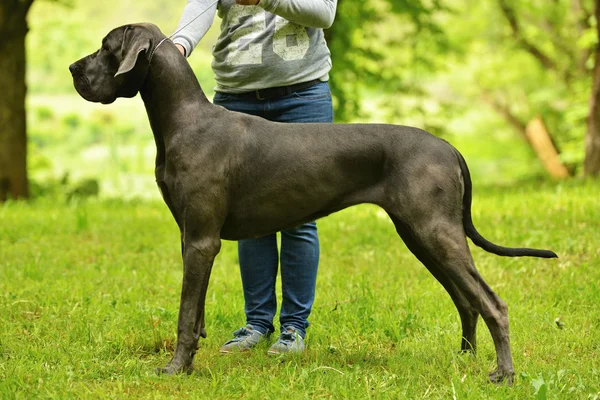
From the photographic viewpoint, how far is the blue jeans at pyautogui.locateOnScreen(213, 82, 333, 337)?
4441 mm

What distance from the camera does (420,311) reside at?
5074 millimetres

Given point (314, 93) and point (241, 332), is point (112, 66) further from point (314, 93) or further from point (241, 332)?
point (241, 332)

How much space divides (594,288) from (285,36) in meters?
2.96

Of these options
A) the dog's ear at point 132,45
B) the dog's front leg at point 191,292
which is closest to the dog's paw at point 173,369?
the dog's front leg at point 191,292

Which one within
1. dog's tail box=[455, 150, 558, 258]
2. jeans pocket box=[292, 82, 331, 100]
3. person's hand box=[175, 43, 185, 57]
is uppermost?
person's hand box=[175, 43, 185, 57]

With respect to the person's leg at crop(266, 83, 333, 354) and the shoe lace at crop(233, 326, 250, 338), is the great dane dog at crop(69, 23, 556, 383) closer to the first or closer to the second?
the person's leg at crop(266, 83, 333, 354)

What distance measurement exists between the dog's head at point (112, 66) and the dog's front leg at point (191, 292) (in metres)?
0.90

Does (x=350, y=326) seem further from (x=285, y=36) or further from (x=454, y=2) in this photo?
(x=454, y=2)

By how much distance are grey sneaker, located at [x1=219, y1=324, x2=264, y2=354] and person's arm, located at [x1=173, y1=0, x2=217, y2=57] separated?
1.74m

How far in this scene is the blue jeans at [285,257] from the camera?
4441mm

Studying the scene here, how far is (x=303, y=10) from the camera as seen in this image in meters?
4.00

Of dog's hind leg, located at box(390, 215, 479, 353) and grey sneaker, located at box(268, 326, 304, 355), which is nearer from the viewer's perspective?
dog's hind leg, located at box(390, 215, 479, 353)

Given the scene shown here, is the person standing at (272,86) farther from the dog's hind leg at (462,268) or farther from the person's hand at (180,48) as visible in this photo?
the dog's hind leg at (462,268)

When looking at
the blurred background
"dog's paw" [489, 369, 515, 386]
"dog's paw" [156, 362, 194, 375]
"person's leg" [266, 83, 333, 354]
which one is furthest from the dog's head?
the blurred background
